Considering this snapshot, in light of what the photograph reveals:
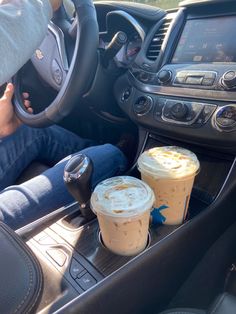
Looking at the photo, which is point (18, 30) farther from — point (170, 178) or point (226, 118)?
point (226, 118)

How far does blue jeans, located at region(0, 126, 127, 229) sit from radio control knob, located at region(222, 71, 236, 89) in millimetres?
437

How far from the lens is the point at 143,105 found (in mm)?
1107

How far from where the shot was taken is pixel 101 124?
1.47 meters

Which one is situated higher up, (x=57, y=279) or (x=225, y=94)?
(x=225, y=94)

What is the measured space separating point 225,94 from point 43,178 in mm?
587

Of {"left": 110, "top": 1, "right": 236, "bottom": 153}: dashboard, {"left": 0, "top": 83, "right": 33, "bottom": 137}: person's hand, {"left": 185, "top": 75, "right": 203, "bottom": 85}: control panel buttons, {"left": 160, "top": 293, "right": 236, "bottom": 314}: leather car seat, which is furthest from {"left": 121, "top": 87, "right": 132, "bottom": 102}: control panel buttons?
{"left": 160, "top": 293, "right": 236, "bottom": 314}: leather car seat

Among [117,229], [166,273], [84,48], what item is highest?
[84,48]

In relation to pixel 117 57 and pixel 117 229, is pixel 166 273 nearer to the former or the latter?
pixel 117 229

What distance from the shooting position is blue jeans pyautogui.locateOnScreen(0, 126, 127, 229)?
91 centimetres

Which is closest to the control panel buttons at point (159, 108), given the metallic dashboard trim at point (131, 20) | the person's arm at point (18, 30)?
the metallic dashboard trim at point (131, 20)

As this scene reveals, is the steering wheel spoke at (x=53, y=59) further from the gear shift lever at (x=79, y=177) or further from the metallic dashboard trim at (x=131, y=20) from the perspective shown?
the gear shift lever at (x=79, y=177)

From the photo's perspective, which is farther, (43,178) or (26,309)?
(43,178)

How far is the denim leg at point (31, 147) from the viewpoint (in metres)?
1.19

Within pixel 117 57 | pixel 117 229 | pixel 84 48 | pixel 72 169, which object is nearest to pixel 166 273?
pixel 117 229
